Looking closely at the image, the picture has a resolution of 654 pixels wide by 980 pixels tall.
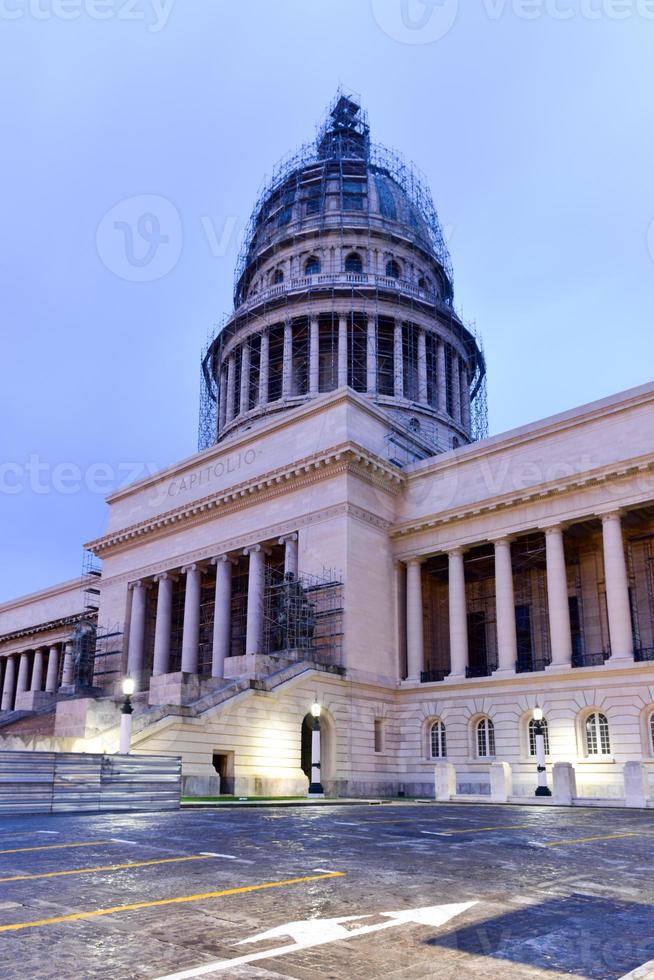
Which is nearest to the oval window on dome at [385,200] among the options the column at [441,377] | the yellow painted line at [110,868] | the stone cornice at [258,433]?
the column at [441,377]

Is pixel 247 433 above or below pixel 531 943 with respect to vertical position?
above

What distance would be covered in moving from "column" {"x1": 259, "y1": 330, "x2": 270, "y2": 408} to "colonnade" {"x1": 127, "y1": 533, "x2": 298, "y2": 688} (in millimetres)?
19283

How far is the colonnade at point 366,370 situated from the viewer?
65625 mm

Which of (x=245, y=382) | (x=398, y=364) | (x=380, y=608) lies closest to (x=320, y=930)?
(x=380, y=608)

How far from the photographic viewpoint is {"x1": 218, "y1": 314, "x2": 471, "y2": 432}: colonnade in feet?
215

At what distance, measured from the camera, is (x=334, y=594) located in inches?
1662

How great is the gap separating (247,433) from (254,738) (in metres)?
21.2

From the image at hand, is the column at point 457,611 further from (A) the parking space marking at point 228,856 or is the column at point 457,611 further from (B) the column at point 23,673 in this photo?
(B) the column at point 23,673

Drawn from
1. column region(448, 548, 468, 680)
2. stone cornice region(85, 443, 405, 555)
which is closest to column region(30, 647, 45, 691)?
stone cornice region(85, 443, 405, 555)

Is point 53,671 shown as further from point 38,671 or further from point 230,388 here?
point 230,388

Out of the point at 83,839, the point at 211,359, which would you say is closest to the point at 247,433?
the point at 211,359

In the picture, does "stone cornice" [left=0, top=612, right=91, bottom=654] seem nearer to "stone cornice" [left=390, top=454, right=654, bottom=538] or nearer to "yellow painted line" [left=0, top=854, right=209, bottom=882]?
"stone cornice" [left=390, top=454, right=654, bottom=538]

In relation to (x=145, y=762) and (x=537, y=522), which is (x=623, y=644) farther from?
(x=145, y=762)

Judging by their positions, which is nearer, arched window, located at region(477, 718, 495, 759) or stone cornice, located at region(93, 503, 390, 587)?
arched window, located at region(477, 718, 495, 759)
